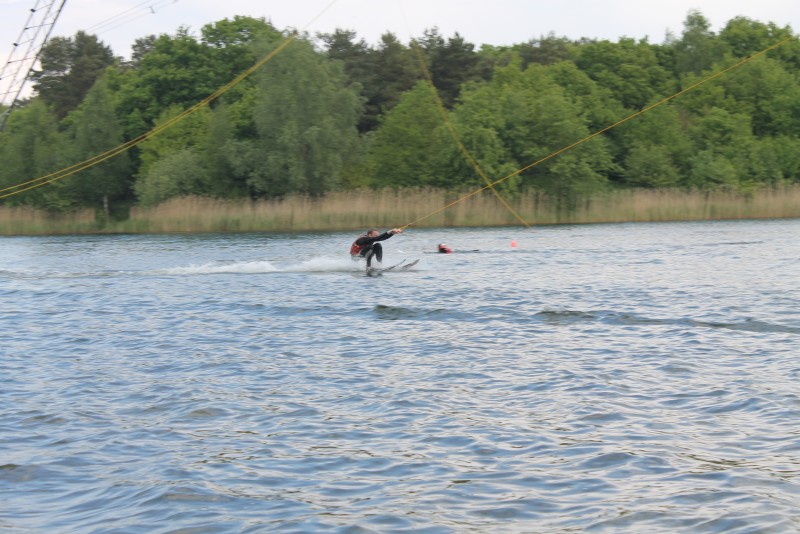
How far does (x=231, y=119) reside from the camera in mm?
63781

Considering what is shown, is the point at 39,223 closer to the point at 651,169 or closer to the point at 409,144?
the point at 409,144

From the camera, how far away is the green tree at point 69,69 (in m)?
85.1

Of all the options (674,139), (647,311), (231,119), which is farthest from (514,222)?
(647,311)

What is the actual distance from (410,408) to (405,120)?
52.7 m

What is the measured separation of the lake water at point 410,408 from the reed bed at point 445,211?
21968 mm

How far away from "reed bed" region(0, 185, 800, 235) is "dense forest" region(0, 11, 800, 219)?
3.23 m

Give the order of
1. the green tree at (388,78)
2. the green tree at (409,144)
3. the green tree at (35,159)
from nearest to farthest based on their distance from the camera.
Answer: the green tree at (409,144)
the green tree at (35,159)
the green tree at (388,78)

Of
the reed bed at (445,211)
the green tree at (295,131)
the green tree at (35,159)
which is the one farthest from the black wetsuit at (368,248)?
the green tree at (35,159)

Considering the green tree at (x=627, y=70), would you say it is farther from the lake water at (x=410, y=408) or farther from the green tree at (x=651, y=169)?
the lake water at (x=410, y=408)

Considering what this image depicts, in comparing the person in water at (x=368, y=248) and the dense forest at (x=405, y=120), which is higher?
the dense forest at (x=405, y=120)

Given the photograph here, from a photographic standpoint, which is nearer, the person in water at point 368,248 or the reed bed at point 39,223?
the person in water at point 368,248

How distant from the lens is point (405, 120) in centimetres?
6203

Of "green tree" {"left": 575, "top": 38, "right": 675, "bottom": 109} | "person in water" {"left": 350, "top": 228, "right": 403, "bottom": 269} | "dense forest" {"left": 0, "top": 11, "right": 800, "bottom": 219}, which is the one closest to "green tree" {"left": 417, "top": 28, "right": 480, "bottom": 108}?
"dense forest" {"left": 0, "top": 11, "right": 800, "bottom": 219}

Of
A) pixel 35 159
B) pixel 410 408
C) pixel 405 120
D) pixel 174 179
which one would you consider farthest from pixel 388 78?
pixel 410 408
